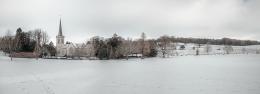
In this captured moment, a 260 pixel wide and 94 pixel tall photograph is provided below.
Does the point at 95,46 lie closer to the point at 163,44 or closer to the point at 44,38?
the point at 44,38

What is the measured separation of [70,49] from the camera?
129 metres

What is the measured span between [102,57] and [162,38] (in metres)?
45.3

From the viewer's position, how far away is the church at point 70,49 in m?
122

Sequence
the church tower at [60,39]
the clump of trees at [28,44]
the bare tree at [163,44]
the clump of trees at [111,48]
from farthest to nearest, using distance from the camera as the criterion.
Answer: the church tower at [60,39] → the bare tree at [163,44] → the clump of trees at [28,44] → the clump of trees at [111,48]

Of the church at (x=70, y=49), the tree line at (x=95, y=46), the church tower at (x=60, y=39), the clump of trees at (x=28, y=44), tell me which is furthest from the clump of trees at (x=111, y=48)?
the church tower at (x=60, y=39)

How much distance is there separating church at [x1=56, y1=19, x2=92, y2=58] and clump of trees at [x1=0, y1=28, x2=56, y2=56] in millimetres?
7945

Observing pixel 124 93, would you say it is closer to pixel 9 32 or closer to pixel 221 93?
pixel 221 93

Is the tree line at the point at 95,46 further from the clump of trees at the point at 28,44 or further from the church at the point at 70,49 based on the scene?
the church at the point at 70,49

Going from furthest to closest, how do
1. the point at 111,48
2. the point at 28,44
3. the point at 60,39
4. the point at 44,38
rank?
the point at 60,39
the point at 44,38
the point at 28,44
the point at 111,48

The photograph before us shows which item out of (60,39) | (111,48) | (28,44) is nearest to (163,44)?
(111,48)

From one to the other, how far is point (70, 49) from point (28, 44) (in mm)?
18892

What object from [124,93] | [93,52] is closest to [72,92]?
[124,93]

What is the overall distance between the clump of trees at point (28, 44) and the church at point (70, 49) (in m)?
7.95

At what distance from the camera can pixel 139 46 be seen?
119 metres
